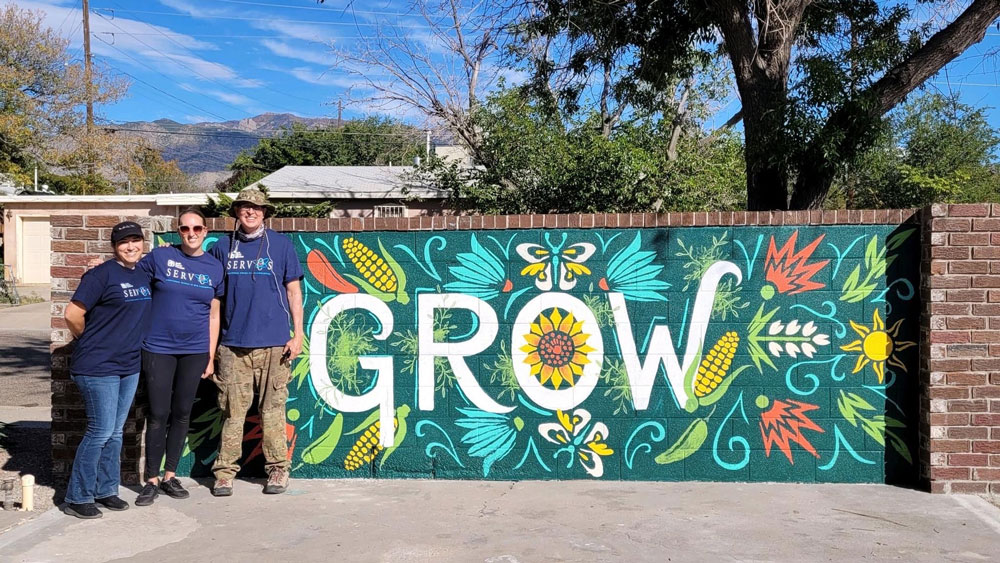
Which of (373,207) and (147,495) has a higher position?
(373,207)

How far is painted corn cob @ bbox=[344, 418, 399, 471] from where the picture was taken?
6207 mm

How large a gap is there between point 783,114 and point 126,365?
6815mm

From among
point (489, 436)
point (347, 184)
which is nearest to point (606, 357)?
point (489, 436)

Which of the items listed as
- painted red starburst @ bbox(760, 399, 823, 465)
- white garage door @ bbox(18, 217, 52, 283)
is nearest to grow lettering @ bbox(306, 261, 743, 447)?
painted red starburst @ bbox(760, 399, 823, 465)

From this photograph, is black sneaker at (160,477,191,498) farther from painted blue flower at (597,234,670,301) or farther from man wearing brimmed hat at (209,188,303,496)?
painted blue flower at (597,234,670,301)

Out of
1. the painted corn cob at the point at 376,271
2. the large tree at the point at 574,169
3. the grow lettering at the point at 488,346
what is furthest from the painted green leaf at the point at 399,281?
the large tree at the point at 574,169

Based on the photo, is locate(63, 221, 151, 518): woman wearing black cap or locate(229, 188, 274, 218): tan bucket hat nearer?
locate(63, 221, 151, 518): woman wearing black cap

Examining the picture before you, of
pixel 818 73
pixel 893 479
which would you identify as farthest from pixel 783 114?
pixel 893 479

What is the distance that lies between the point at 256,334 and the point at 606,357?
2431 millimetres

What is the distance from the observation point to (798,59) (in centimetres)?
985

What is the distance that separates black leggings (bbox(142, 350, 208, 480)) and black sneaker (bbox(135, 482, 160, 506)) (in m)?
0.06

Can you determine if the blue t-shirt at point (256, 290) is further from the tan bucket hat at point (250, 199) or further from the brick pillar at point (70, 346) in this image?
the brick pillar at point (70, 346)

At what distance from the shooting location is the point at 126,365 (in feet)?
17.6

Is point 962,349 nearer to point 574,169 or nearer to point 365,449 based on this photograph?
point 365,449
